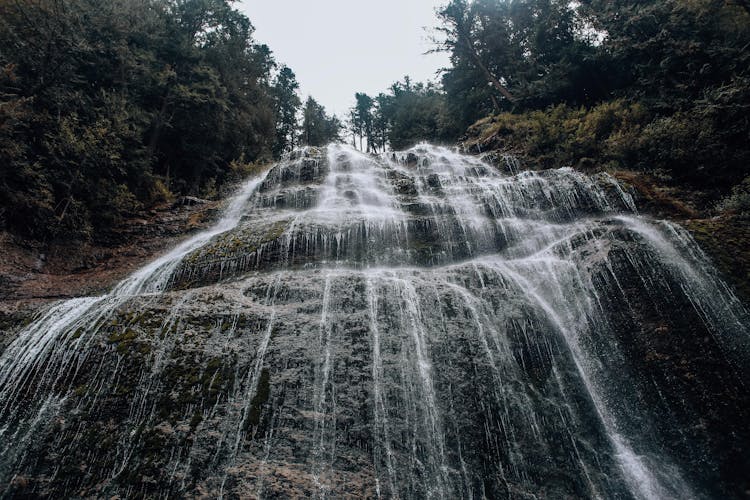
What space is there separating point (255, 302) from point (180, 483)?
9.05 ft

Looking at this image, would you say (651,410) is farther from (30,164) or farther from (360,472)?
(30,164)

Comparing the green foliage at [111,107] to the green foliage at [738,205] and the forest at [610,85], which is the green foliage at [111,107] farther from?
the green foliage at [738,205]

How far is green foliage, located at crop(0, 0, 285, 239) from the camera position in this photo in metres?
10.8

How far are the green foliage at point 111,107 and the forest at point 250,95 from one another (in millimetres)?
60

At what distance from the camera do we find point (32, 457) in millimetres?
4531

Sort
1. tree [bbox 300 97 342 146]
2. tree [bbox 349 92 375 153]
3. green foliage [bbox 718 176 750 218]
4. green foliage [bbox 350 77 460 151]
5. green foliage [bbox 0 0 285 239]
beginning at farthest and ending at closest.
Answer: tree [bbox 349 92 375 153], tree [bbox 300 97 342 146], green foliage [bbox 350 77 460 151], green foliage [bbox 0 0 285 239], green foliage [bbox 718 176 750 218]

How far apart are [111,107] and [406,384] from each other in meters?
15.2

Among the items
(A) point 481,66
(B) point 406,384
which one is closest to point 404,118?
(A) point 481,66

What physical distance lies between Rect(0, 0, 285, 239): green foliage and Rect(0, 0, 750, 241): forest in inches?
2.4

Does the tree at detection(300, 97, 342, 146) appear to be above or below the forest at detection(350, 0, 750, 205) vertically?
above

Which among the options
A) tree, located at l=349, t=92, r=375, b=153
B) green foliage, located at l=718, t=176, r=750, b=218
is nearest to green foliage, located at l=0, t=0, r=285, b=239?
green foliage, located at l=718, t=176, r=750, b=218

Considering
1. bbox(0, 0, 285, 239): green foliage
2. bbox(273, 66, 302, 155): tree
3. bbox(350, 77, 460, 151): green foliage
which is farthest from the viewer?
bbox(273, 66, 302, 155): tree

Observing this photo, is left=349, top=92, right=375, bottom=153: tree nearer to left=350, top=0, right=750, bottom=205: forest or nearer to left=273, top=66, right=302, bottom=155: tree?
left=273, top=66, right=302, bottom=155: tree

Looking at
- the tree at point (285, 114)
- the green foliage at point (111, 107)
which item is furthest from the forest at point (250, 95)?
the tree at point (285, 114)
